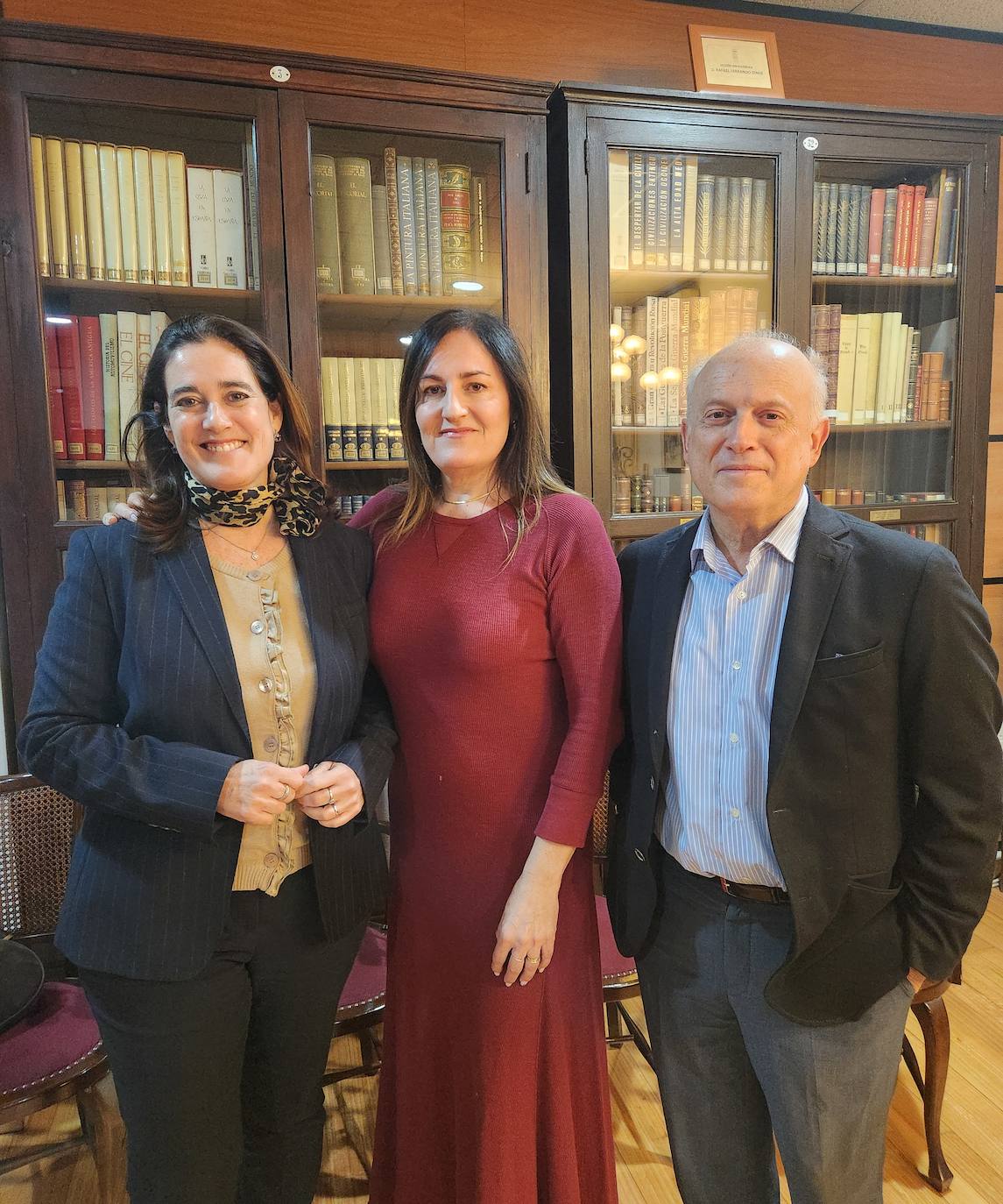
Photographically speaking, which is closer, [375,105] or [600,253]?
[375,105]

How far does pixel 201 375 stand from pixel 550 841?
0.90m

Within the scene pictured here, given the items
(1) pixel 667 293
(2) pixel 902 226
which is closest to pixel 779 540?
(1) pixel 667 293

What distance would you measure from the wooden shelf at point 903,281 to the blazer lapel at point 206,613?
2118 mm

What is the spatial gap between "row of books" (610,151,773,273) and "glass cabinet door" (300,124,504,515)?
366 millimetres

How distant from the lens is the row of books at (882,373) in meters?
2.50

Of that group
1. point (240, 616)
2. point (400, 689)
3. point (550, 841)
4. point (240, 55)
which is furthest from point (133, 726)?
point (240, 55)

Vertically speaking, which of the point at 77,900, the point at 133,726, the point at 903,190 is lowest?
the point at 77,900

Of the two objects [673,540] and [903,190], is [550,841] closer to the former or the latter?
[673,540]

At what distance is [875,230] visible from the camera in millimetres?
2453

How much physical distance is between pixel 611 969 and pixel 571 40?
8.73ft

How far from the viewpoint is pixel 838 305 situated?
2.45 meters

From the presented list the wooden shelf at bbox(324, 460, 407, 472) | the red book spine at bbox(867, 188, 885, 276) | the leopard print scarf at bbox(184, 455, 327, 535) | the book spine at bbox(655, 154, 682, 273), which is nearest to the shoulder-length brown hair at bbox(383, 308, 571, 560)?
the leopard print scarf at bbox(184, 455, 327, 535)

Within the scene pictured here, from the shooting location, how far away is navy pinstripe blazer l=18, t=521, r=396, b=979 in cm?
112

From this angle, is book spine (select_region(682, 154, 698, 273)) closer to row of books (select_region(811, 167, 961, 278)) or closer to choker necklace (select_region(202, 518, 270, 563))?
row of books (select_region(811, 167, 961, 278))
